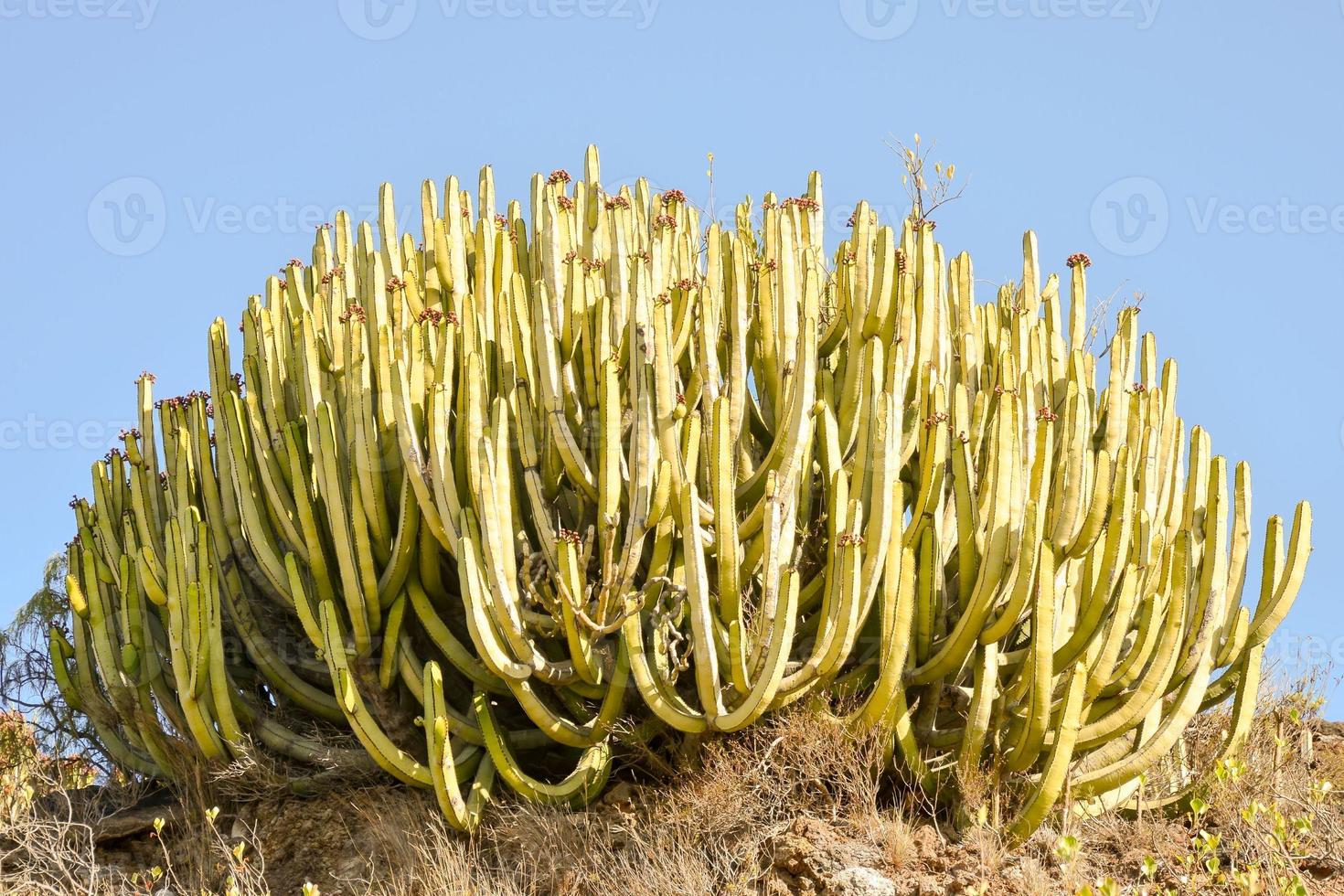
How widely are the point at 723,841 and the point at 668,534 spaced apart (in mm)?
1363

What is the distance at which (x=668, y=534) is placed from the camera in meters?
6.98

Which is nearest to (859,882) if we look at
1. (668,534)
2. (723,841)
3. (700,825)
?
(723,841)

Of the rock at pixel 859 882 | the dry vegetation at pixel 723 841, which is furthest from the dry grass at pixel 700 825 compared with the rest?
the rock at pixel 859 882

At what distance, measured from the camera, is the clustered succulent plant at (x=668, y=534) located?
664 centimetres

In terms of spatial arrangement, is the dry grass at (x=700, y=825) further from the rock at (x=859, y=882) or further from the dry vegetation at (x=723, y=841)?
the rock at (x=859, y=882)

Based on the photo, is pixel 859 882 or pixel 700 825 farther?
pixel 700 825

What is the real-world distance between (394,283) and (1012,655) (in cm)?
349

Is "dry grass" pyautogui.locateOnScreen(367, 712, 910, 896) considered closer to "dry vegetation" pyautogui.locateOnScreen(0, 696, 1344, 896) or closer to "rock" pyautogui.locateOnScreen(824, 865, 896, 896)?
"dry vegetation" pyautogui.locateOnScreen(0, 696, 1344, 896)

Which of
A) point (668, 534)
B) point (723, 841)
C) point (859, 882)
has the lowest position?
point (859, 882)

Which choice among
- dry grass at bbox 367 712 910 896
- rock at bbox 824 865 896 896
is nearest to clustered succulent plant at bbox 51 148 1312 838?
dry grass at bbox 367 712 910 896

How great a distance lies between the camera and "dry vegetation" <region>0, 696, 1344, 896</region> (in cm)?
661

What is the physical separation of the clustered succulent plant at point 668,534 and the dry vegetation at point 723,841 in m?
0.19

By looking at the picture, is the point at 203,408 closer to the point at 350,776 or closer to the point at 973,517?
the point at 350,776

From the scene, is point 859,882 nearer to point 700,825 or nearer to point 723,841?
point 723,841
